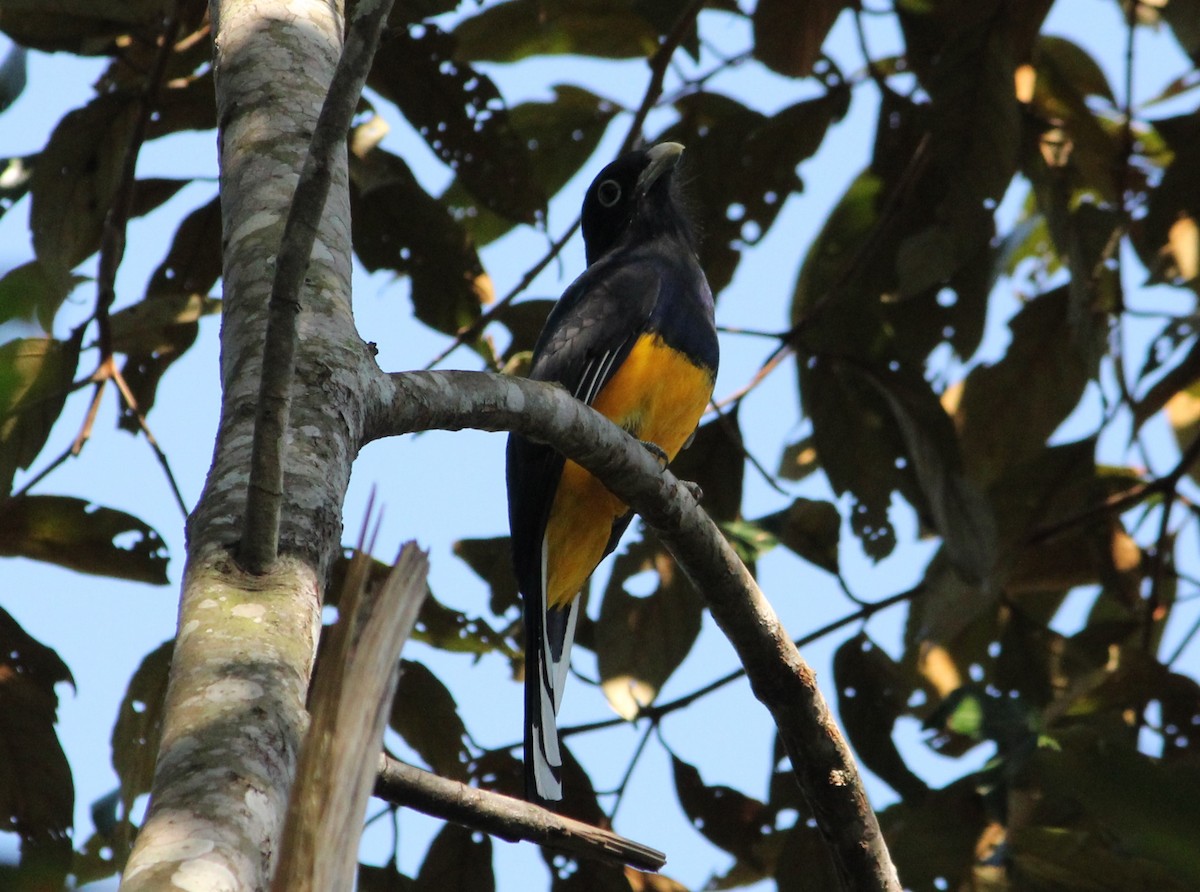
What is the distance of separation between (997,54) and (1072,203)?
66.0 inches

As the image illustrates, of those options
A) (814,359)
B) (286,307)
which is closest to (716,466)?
(814,359)

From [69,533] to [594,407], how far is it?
4.95ft

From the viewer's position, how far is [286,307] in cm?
171

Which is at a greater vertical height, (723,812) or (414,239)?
(414,239)

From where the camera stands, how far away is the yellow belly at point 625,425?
13.8 ft

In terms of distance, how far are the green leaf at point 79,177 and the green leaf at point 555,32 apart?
1.37 meters

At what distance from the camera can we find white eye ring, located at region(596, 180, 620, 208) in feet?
17.8

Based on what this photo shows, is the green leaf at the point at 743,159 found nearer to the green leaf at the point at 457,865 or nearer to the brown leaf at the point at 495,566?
the brown leaf at the point at 495,566

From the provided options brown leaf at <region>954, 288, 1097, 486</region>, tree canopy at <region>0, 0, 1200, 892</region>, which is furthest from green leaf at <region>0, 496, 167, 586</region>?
brown leaf at <region>954, 288, 1097, 486</region>

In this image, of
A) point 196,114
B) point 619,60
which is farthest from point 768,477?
point 196,114

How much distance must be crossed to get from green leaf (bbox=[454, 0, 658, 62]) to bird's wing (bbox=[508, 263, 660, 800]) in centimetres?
101

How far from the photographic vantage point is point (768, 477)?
4.41 meters

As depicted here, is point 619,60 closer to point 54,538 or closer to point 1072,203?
point 1072,203

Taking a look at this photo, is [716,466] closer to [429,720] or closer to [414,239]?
[414,239]
